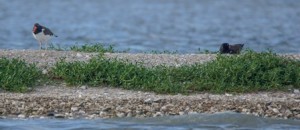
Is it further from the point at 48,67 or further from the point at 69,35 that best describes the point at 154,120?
the point at 69,35

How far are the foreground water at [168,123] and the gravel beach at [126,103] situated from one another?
20cm

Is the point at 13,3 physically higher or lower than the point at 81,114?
higher

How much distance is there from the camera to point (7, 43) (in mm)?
30125

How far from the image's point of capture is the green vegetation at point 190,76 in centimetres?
1662

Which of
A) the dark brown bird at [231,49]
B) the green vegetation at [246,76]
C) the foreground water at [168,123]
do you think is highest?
the dark brown bird at [231,49]

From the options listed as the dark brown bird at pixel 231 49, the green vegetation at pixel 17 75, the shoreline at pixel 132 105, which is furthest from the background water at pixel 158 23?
the shoreline at pixel 132 105

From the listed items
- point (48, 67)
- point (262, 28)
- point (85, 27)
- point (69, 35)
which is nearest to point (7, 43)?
point (69, 35)

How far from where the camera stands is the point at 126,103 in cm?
1577

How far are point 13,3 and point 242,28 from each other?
20772mm

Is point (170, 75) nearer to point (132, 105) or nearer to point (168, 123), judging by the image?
point (132, 105)

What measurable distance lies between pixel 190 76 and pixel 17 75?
8.82 feet

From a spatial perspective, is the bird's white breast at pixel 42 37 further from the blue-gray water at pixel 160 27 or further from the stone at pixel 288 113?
the stone at pixel 288 113

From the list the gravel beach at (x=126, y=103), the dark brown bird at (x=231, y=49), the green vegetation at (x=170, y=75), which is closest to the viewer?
the gravel beach at (x=126, y=103)

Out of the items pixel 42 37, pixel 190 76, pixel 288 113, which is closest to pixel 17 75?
pixel 190 76
